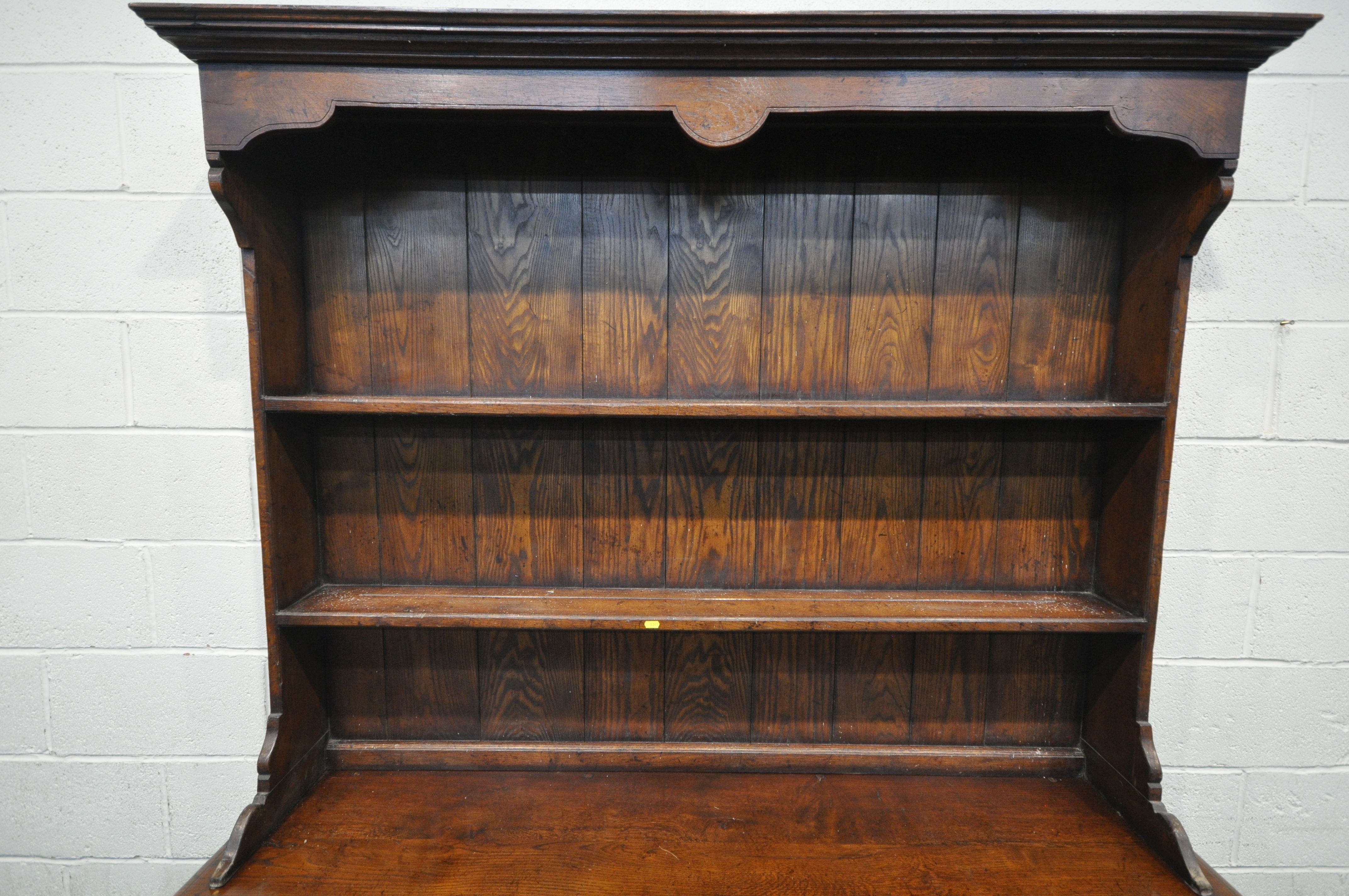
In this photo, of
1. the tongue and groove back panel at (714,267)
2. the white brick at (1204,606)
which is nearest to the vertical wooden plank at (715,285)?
the tongue and groove back panel at (714,267)

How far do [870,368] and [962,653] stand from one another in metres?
0.60

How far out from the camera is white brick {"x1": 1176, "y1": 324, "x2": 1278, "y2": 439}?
4.43 feet

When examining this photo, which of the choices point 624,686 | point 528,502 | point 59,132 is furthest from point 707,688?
point 59,132

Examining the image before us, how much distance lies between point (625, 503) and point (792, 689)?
1.64 feet

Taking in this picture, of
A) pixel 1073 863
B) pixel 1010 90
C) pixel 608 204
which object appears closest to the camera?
pixel 1010 90

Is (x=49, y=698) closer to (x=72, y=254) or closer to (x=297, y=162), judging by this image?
(x=72, y=254)

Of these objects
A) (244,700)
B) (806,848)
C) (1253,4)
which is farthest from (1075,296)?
(244,700)

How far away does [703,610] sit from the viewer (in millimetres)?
1211

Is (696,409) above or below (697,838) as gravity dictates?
above

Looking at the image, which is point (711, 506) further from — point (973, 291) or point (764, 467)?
point (973, 291)

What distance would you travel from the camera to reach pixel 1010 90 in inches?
38.7

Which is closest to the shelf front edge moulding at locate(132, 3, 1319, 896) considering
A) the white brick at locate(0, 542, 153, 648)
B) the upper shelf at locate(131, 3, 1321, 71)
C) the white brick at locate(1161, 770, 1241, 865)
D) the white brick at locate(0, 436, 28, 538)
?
the upper shelf at locate(131, 3, 1321, 71)

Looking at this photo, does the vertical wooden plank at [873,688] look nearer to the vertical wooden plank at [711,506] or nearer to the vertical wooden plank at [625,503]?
the vertical wooden plank at [711,506]

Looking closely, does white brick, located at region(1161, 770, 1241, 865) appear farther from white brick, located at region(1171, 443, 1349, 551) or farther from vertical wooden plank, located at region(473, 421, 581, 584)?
vertical wooden plank, located at region(473, 421, 581, 584)
